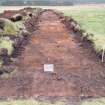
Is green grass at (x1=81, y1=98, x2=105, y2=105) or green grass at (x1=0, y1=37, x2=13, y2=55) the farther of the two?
green grass at (x1=0, y1=37, x2=13, y2=55)

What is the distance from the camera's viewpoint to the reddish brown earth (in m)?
8.50

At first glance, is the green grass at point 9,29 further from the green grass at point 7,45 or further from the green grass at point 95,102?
the green grass at point 95,102

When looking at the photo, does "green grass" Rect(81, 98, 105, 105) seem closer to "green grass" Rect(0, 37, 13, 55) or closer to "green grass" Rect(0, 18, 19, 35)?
"green grass" Rect(0, 37, 13, 55)

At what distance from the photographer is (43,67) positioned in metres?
10.7

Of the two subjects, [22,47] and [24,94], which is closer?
[24,94]

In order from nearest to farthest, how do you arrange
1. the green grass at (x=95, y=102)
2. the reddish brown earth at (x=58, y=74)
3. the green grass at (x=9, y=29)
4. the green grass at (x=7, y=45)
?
the green grass at (x=95, y=102), the reddish brown earth at (x=58, y=74), the green grass at (x=7, y=45), the green grass at (x=9, y=29)

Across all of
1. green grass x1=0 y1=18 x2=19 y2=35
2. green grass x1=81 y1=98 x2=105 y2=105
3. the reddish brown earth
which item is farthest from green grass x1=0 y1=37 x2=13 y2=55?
green grass x1=81 y1=98 x2=105 y2=105

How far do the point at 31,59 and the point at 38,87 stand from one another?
327 cm

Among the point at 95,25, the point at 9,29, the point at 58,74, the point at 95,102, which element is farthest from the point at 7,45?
the point at 95,25

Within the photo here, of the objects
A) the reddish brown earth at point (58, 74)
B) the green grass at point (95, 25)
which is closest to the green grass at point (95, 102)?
the reddish brown earth at point (58, 74)

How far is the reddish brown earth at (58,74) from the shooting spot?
27.9 ft

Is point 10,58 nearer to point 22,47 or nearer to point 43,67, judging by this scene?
point 43,67

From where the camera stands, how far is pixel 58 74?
32.5ft

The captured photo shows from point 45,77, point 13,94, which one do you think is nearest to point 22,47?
point 45,77
